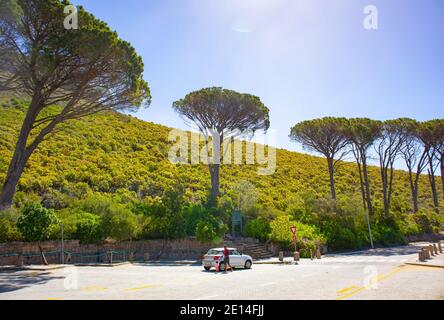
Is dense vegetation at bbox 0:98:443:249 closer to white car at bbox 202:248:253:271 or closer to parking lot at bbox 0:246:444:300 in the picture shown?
white car at bbox 202:248:253:271

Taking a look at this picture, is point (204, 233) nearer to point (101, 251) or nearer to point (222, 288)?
point (101, 251)

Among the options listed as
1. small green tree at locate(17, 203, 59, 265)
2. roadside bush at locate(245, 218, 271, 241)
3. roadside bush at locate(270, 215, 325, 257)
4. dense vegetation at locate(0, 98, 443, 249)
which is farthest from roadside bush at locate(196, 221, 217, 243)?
small green tree at locate(17, 203, 59, 265)

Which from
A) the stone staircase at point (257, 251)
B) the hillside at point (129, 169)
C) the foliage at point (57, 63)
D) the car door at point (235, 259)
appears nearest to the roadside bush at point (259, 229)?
the stone staircase at point (257, 251)

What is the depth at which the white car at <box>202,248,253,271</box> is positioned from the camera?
20.2 meters

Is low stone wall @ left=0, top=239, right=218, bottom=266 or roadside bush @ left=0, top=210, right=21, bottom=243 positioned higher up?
roadside bush @ left=0, top=210, right=21, bottom=243

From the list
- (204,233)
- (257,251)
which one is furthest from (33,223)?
(257,251)

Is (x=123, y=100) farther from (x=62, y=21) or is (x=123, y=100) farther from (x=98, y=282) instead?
(x=98, y=282)

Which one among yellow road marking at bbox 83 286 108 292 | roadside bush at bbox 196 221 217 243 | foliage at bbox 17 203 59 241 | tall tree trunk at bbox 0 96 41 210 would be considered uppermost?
tall tree trunk at bbox 0 96 41 210

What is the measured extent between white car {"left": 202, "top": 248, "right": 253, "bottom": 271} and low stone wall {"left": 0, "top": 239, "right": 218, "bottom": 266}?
687cm

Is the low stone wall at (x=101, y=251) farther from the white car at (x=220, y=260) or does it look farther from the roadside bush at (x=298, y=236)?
the white car at (x=220, y=260)

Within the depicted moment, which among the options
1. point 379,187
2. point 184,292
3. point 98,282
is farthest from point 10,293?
point 379,187

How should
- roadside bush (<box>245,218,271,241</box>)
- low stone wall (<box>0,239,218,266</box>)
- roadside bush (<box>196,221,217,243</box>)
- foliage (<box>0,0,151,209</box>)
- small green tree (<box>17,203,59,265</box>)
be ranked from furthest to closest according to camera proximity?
roadside bush (<box>245,218,271,241</box>) → roadside bush (<box>196,221,217,243</box>) → low stone wall (<box>0,239,218,266</box>) → small green tree (<box>17,203,59,265</box>) → foliage (<box>0,0,151,209</box>)

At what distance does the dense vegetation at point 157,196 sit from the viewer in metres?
27.1

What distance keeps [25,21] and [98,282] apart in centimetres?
1395
